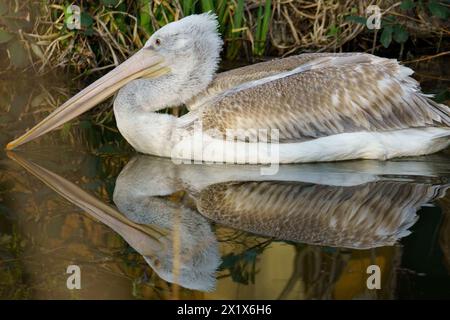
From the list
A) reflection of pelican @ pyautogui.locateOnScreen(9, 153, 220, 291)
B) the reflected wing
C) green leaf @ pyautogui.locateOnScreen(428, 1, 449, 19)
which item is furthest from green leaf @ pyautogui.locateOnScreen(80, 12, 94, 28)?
the reflected wing

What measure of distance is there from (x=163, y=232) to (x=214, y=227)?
274 mm

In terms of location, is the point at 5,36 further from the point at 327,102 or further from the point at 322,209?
the point at 322,209

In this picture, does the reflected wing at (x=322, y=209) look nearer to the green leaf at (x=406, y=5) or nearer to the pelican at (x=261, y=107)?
the pelican at (x=261, y=107)

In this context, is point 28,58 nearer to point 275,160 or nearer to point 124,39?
point 124,39

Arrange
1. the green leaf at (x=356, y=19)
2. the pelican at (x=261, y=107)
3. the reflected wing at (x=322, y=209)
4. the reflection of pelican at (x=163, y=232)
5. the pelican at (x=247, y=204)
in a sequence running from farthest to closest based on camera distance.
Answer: the green leaf at (x=356, y=19), the pelican at (x=261, y=107), the reflected wing at (x=322, y=209), the pelican at (x=247, y=204), the reflection of pelican at (x=163, y=232)

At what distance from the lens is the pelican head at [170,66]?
6.18 metres

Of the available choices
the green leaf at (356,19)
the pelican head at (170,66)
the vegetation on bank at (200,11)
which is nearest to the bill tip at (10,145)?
the pelican head at (170,66)

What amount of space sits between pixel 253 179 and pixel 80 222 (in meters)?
1.20

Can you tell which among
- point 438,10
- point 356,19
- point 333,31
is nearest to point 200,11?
point 333,31

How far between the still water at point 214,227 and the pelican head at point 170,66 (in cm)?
27

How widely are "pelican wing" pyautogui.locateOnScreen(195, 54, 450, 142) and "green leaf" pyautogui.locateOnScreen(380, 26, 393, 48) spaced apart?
1.98 metres

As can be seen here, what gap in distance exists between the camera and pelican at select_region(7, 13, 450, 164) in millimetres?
5898

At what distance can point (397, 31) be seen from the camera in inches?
326

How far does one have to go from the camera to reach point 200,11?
8.58m
